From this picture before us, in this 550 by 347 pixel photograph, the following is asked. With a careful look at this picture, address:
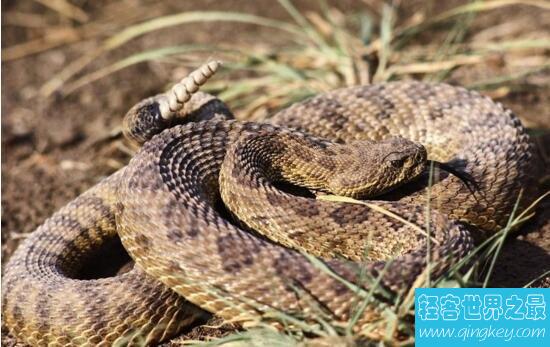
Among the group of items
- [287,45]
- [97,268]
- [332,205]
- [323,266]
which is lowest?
[323,266]

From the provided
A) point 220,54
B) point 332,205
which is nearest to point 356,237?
point 332,205

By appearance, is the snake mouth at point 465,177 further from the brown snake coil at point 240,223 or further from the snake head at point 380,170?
the snake head at point 380,170

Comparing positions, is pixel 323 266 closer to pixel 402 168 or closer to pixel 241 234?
pixel 241 234

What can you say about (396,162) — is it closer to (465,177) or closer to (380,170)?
(380,170)

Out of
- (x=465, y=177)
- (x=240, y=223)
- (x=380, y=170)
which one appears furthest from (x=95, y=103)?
(x=465, y=177)

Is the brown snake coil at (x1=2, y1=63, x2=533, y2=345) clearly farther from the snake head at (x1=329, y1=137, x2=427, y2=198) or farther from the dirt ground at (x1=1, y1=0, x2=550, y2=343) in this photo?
the dirt ground at (x1=1, y1=0, x2=550, y2=343)

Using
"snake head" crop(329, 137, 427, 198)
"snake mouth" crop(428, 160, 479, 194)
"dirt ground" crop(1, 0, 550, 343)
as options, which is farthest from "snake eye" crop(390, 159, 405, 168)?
"dirt ground" crop(1, 0, 550, 343)

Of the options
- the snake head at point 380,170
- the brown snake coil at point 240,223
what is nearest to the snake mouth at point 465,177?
the brown snake coil at point 240,223
